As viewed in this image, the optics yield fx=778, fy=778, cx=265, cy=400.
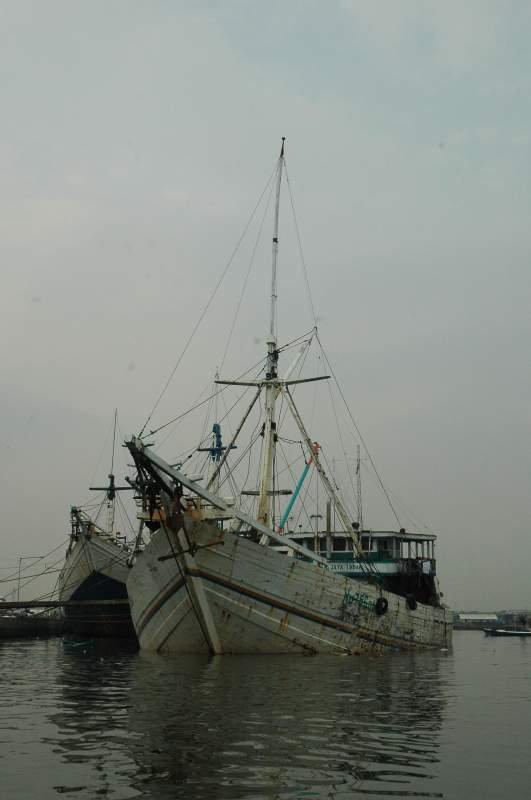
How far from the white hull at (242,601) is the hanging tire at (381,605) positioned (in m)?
0.24

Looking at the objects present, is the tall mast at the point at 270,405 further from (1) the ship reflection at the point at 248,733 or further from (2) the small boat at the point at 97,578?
(2) the small boat at the point at 97,578

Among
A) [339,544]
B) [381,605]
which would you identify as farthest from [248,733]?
[339,544]

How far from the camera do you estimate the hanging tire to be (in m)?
32.5

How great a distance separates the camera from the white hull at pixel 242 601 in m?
28.7

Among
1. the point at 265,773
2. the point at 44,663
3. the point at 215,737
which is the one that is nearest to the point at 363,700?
the point at 215,737

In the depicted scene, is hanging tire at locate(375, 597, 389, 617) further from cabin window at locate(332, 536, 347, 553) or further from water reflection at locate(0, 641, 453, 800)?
water reflection at locate(0, 641, 453, 800)

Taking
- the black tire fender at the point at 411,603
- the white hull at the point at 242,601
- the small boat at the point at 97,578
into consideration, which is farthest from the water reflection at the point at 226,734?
the small boat at the point at 97,578

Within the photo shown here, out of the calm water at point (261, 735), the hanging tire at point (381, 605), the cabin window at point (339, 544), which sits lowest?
the calm water at point (261, 735)

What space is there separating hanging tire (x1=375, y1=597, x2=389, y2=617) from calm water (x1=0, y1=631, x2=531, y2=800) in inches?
319

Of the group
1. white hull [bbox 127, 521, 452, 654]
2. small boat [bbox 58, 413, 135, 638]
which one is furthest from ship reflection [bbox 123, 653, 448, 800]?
small boat [bbox 58, 413, 135, 638]

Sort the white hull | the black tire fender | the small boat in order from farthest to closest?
the small boat, the black tire fender, the white hull

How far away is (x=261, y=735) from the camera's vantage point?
1301 centimetres

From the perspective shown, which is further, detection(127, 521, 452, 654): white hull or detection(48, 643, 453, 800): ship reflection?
detection(127, 521, 452, 654): white hull

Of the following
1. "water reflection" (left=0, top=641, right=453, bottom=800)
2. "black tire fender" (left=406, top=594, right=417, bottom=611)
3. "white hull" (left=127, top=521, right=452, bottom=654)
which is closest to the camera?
"water reflection" (left=0, top=641, right=453, bottom=800)
